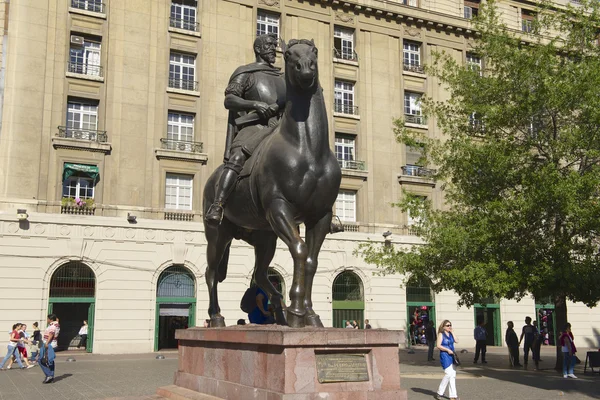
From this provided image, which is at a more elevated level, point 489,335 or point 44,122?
point 44,122

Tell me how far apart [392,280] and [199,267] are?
10.6 metres

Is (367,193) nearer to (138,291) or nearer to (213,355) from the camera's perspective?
(138,291)

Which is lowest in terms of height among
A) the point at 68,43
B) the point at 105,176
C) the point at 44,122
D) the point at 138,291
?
the point at 138,291

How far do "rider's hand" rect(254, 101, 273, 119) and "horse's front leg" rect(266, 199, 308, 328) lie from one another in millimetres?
1655

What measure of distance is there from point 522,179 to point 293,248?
16.0 m

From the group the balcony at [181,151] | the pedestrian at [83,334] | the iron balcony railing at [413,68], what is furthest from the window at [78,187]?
the iron balcony railing at [413,68]

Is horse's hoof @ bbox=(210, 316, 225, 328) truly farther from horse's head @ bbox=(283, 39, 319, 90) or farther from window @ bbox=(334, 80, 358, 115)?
window @ bbox=(334, 80, 358, 115)

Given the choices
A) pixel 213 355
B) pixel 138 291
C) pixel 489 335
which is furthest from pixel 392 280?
pixel 213 355

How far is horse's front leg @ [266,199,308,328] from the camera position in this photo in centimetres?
700

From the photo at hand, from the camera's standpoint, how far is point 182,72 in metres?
32.5

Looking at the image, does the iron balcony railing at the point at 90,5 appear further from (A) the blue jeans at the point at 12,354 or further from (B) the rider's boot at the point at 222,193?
(B) the rider's boot at the point at 222,193

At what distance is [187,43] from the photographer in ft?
107

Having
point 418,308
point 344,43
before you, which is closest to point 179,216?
point 344,43

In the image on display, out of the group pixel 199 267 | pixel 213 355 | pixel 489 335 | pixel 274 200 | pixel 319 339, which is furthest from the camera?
pixel 489 335
